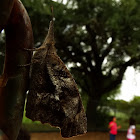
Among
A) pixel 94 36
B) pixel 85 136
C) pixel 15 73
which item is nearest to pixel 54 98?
pixel 15 73

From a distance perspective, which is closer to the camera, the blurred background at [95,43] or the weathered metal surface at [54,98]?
the weathered metal surface at [54,98]

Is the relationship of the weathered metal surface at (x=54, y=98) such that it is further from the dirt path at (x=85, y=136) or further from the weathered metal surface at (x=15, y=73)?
the dirt path at (x=85, y=136)

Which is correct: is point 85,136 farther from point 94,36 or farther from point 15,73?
point 15,73

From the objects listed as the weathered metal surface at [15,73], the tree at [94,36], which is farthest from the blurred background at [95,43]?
the weathered metal surface at [15,73]

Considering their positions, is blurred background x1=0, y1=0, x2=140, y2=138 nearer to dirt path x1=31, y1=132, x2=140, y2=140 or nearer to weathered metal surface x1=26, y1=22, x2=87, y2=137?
dirt path x1=31, y1=132, x2=140, y2=140

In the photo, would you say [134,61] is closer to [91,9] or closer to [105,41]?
[105,41]

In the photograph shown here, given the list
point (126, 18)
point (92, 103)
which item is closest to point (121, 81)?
point (92, 103)
